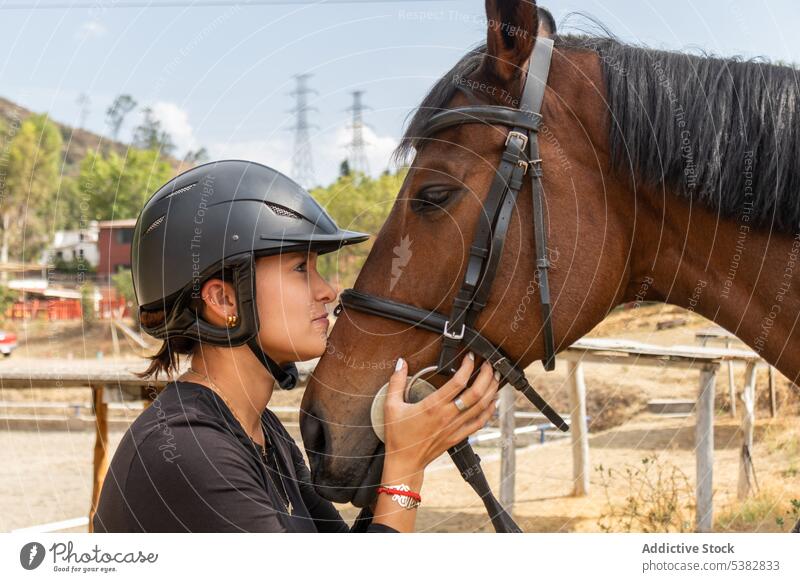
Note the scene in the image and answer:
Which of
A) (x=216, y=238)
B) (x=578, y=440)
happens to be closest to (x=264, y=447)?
(x=216, y=238)

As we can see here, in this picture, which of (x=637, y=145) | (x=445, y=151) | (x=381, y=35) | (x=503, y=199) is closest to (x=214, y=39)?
(x=381, y=35)

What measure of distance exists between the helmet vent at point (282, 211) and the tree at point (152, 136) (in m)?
1.36

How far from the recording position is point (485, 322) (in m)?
2.22

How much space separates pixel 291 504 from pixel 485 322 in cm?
87

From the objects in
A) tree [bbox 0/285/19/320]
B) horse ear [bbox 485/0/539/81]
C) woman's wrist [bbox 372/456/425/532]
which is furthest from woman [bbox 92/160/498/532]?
tree [bbox 0/285/19/320]

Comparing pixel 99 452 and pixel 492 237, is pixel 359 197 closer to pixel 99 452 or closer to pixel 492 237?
pixel 492 237

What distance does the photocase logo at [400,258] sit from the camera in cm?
220

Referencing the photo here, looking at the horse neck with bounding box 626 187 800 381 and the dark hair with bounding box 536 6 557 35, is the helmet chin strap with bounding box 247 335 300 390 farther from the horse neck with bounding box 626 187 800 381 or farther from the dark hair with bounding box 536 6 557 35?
the dark hair with bounding box 536 6 557 35

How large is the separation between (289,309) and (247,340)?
16 centimetres

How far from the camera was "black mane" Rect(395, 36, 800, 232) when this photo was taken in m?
2.09

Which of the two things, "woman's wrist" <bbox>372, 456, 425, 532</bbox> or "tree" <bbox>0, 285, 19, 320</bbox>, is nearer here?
"woman's wrist" <bbox>372, 456, 425, 532</bbox>

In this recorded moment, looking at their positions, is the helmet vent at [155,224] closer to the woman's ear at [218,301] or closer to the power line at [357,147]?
the woman's ear at [218,301]

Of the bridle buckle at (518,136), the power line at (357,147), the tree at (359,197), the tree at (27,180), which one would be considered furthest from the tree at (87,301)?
the bridle buckle at (518,136)
